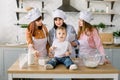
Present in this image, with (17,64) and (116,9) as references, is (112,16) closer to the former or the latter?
(116,9)

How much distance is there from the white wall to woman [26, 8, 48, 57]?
4.55 ft

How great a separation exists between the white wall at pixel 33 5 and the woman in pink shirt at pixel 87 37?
145 cm

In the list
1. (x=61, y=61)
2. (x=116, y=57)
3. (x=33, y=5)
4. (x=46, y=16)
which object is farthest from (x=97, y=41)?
(x=33, y=5)

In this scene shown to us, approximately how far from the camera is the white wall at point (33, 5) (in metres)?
3.86

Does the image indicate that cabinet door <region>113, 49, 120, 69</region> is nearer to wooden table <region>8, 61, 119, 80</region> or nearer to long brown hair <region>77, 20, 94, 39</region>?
long brown hair <region>77, 20, 94, 39</region>

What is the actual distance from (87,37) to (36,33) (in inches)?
23.4

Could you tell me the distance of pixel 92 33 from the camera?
8.02ft

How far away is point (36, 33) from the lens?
251 centimetres

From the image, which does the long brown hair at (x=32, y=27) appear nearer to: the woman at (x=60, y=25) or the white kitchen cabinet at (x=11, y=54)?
the woman at (x=60, y=25)

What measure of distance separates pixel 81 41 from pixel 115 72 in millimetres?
768

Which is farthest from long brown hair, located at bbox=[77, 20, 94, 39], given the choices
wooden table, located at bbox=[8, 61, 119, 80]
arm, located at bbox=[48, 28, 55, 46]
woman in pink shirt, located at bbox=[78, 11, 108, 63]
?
wooden table, located at bbox=[8, 61, 119, 80]

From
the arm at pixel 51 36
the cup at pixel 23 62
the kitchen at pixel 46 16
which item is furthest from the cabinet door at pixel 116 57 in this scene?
the cup at pixel 23 62

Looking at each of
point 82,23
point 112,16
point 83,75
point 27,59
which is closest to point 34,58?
point 27,59

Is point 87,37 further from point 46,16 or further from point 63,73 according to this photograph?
point 46,16
